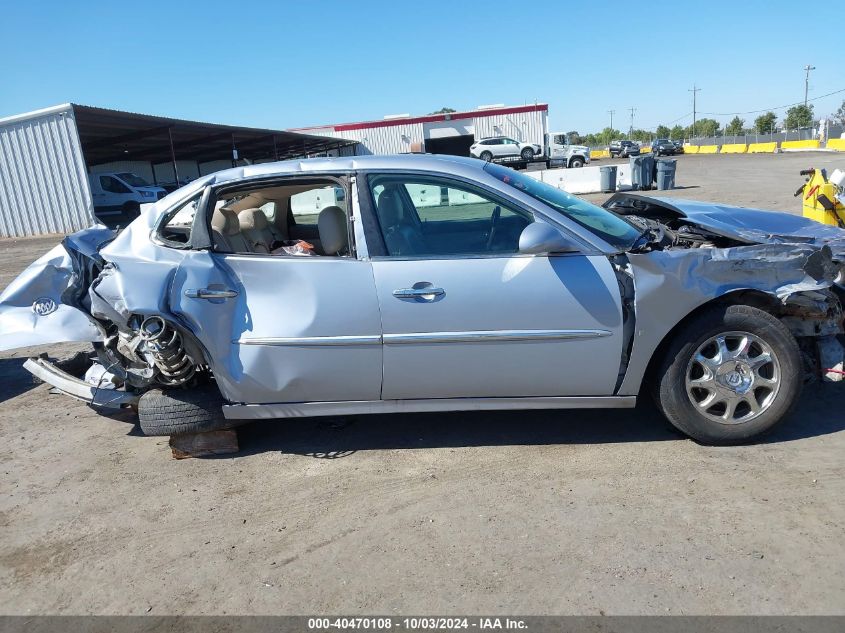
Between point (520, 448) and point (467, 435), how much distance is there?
38cm

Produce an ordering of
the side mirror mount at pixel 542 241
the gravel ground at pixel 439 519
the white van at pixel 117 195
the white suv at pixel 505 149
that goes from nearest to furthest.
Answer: the gravel ground at pixel 439 519
the side mirror mount at pixel 542 241
the white van at pixel 117 195
the white suv at pixel 505 149

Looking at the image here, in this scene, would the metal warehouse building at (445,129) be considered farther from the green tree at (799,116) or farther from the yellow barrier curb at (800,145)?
the green tree at (799,116)

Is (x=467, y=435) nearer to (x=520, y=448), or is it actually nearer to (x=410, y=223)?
(x=520, y=448)

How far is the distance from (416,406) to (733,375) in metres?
1.78

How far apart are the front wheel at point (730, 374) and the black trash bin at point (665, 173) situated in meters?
20.3

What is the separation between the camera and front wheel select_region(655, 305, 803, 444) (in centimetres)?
332

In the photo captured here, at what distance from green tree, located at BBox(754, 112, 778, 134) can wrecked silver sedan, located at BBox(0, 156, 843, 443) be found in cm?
9346

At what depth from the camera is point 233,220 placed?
3875 mm

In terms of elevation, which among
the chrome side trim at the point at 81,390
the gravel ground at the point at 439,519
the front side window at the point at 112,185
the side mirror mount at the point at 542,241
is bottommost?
the gravel ground at the point at 439,519

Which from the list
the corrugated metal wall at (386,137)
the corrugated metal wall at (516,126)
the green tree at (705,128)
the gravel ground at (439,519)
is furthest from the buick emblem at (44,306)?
the green tree at (705,128)

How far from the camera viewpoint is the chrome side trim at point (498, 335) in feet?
10.8
